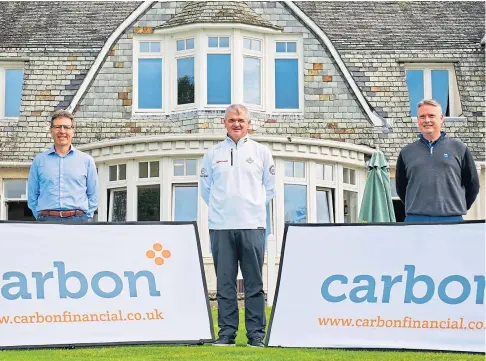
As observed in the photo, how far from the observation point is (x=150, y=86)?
1950 cm

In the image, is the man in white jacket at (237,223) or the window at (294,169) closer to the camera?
the man in white jacket at (237,223)

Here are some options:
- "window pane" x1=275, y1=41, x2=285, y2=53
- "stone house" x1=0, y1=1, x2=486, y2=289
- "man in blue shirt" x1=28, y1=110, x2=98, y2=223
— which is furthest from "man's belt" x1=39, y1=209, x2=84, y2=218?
"window pane" x1=275, y1=41, x2=285, y2=53

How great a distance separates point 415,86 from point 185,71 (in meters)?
4.82

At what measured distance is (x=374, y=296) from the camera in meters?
7.95

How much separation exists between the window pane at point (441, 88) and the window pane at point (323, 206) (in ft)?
11.4

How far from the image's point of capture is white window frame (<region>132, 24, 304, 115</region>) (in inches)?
743

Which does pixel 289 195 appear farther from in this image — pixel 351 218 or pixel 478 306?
pixel 478 306

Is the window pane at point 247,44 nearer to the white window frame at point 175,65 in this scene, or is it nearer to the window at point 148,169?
the white window frame at point 175,65

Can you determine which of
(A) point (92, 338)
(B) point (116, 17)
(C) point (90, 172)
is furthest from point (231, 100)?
(A) point (92, 338)

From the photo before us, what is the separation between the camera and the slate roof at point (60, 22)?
20250 mm

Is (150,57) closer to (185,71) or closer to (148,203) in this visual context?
(185,71)

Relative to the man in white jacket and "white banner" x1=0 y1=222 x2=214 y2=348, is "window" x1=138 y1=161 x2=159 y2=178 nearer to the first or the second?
the man in white jacket

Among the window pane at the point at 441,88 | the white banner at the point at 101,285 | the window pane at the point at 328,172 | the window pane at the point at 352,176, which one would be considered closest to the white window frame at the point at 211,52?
the window pane at the point at 328,172

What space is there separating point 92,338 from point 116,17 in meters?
13.7
